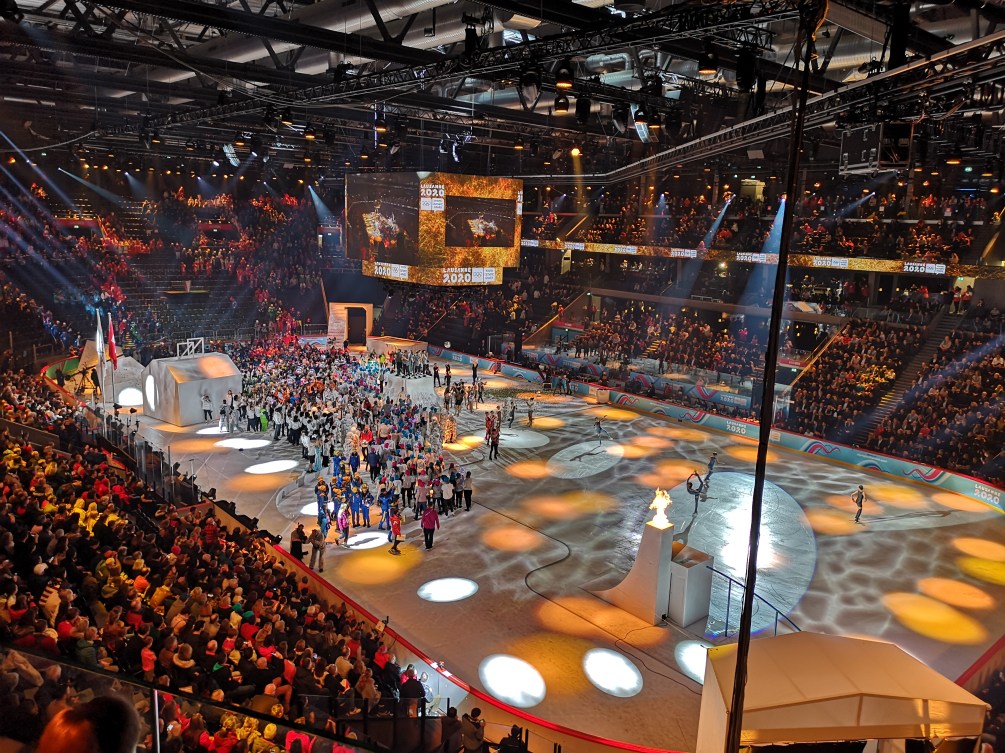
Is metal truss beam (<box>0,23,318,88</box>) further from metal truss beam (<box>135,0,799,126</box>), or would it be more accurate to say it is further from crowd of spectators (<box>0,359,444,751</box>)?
crowd of spectators (<box>0,359,444,751</box>)

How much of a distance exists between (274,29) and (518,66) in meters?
4.45

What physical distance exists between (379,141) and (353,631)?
16848 millimetres

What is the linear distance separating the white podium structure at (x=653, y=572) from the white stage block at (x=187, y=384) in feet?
57.9

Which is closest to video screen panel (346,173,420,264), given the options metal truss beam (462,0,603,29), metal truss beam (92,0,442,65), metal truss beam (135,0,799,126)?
metal truss beam (135,0,799,126)

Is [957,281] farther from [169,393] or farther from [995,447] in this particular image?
[169,393]

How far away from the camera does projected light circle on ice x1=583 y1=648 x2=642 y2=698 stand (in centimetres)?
1129

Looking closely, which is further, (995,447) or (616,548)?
(995,447)

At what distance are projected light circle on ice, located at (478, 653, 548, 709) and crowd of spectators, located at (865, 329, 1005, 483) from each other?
16.9 metres

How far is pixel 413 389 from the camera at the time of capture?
3250 centimetres

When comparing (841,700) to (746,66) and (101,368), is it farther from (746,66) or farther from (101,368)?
(101,368)

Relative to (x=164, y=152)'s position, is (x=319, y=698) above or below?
below

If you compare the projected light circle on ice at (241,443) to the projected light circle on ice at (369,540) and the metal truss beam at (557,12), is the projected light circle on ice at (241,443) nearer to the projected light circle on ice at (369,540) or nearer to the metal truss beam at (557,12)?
the projected light circle on ice at (369,540)

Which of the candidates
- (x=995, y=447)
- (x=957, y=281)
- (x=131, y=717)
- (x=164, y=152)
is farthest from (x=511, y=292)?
(x=131, y=717)

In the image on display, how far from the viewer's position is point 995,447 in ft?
71.9
